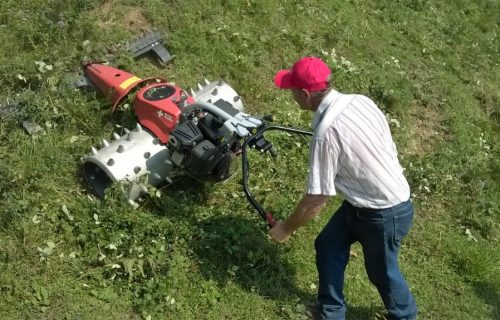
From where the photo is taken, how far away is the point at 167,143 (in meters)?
4.70

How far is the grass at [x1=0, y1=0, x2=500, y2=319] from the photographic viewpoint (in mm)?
4254

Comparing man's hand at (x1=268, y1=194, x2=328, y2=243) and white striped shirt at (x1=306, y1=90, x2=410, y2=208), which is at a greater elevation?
white striped shirt at (x1=306, y1=90, x2=410, y2=208)

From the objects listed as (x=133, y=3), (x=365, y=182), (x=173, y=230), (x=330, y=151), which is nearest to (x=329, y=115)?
(x=330, y=151)

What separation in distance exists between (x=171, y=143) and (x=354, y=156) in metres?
1.57

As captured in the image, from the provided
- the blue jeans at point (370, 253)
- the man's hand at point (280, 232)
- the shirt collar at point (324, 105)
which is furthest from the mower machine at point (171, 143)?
the shirt collar at point (324, 105)

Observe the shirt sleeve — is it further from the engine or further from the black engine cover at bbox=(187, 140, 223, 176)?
the black engine cover at bbox=(187, 140, 223, 176)

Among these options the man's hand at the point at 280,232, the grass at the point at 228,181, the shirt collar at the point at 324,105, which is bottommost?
the grass at the point at 228,181

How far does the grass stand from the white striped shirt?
3.95 feet

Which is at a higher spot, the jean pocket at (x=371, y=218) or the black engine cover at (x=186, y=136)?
the jean pocket at (x=371, y=218)

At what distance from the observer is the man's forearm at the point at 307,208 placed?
12.0 ft

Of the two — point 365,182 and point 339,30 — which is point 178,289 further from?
point 339,30

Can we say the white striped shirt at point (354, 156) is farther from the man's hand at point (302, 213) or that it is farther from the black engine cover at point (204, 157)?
the black engine cover at point (204, 157)

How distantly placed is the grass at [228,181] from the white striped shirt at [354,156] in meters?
1.21

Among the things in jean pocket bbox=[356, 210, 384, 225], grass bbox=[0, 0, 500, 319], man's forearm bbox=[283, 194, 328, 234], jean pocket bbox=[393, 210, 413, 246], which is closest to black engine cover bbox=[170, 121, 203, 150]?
grass bbox=[0, 0, 500, 319]
